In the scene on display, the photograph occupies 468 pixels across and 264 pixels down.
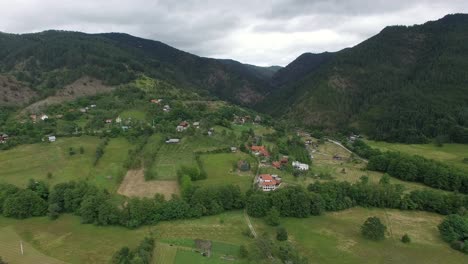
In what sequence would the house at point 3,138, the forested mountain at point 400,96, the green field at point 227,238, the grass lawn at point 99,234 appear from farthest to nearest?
1. the forested mountain at point 400,96
2. the house at point 3,138
3. the grass lawn at point 99,234
4. the green field at point 227,238

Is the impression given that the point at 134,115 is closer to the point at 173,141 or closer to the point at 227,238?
the point at 173,141

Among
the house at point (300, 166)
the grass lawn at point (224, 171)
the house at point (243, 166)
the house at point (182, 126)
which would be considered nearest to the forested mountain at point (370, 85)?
the house at point (300, 166)

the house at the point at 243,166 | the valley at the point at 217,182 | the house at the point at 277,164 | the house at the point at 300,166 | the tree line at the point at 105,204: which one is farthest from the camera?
the house at the point at 277,164

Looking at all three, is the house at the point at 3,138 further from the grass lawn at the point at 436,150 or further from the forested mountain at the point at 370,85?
the grass lawn at the point at 436,150

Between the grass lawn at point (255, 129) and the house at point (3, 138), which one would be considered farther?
the grass lawn at point (255, 129)

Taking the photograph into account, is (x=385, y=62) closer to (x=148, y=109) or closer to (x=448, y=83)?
(x=448, y=83)

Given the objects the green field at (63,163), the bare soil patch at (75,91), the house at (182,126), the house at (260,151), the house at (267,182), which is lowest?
the house at (267,182)

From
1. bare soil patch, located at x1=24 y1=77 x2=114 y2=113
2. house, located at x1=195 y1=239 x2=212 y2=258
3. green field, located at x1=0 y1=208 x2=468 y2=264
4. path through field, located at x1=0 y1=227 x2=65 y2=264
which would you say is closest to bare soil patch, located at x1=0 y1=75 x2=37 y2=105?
bare soil patch, located at x1=24 y1=77 x2=114 y2=113

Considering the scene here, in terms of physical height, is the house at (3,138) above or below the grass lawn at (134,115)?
below

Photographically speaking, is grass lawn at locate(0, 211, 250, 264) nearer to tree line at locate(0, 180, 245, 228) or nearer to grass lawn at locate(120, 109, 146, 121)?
tree line at locate(0, 180, 245, 228)
